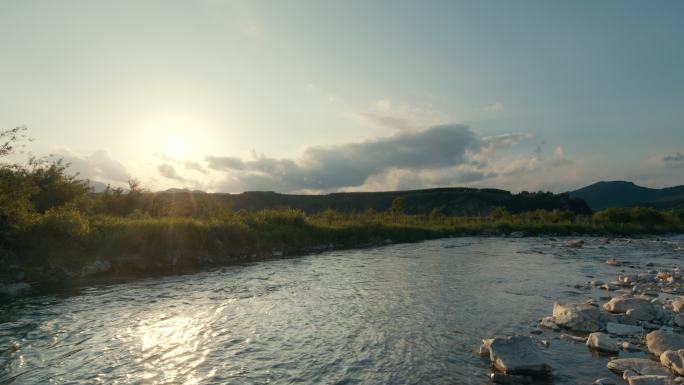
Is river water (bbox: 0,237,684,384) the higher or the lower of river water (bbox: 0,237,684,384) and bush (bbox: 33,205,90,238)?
the lower

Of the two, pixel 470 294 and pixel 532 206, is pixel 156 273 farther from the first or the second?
pixel 532 206

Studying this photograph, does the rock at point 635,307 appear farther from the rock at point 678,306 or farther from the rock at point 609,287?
the rock at point 609,287

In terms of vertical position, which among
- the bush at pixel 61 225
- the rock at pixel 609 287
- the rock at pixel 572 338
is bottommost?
the rock at pixel 609 287

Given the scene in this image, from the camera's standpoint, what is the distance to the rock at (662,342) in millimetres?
8866

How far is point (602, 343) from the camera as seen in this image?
9438mm

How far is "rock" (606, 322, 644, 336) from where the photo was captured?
10562mm

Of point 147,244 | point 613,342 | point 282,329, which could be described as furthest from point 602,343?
point 147,244

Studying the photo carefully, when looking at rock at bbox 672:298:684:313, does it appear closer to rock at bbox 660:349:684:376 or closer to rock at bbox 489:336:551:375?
rock at bbox 660:349:684:376

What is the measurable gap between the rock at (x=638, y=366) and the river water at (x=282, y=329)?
24 cm

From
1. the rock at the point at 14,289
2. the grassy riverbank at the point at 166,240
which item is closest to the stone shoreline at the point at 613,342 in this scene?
the rock at the point at 14,289

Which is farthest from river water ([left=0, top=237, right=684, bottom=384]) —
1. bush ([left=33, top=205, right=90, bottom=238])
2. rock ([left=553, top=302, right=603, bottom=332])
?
bush ([left=33, top=205, right=90, bottom=238])

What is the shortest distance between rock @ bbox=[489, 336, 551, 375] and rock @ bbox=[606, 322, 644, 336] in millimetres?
3551

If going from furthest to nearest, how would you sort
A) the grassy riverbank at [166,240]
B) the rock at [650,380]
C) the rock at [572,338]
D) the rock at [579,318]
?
the grassy riverbank at [166,240] → the rock at [579,318] → the rock at [572,338] → the rock at [650,380]

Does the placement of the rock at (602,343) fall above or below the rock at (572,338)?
above
